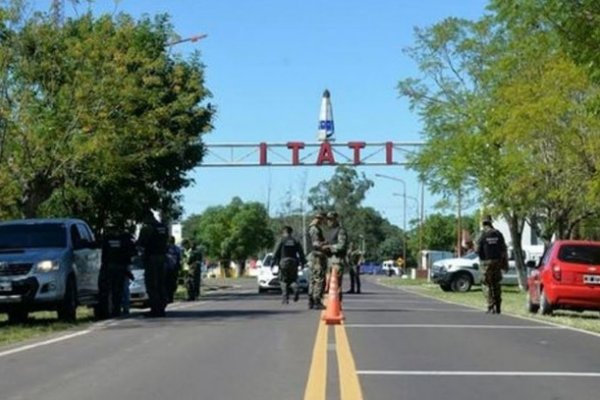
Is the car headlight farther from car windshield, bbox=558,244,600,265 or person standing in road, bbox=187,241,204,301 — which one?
person standing in road, bbox=187,241,204,301

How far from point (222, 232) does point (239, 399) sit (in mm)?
89015

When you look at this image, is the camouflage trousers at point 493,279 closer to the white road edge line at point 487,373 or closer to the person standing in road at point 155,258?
the person standing in road at point 155,258

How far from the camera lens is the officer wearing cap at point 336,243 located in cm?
2236

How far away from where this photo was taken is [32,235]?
68.3 feet

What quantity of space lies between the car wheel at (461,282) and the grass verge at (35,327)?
26.1m

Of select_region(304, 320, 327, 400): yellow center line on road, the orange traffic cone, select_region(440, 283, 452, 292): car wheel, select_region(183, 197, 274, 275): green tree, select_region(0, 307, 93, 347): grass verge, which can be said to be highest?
select_region(183, 197, 274, 275): green tree

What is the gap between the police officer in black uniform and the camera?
22031mm

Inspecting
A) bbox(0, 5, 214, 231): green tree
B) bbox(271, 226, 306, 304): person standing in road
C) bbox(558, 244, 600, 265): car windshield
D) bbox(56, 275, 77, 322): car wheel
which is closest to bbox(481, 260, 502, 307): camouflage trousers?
bbox(558, 244, 600, 265): car windshield

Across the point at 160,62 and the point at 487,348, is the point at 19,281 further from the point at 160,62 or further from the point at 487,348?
the point at 160,62

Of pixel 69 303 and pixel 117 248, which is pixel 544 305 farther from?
pixel 69 303

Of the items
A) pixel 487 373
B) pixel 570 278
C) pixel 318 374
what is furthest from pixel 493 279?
pixel 318 374

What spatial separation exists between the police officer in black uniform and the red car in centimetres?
827

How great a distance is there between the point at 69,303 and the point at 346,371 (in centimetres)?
932

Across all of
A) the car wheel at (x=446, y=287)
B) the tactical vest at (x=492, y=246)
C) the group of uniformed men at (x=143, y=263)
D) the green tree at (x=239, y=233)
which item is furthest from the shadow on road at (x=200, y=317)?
the green tree at (x=239, y=233)
